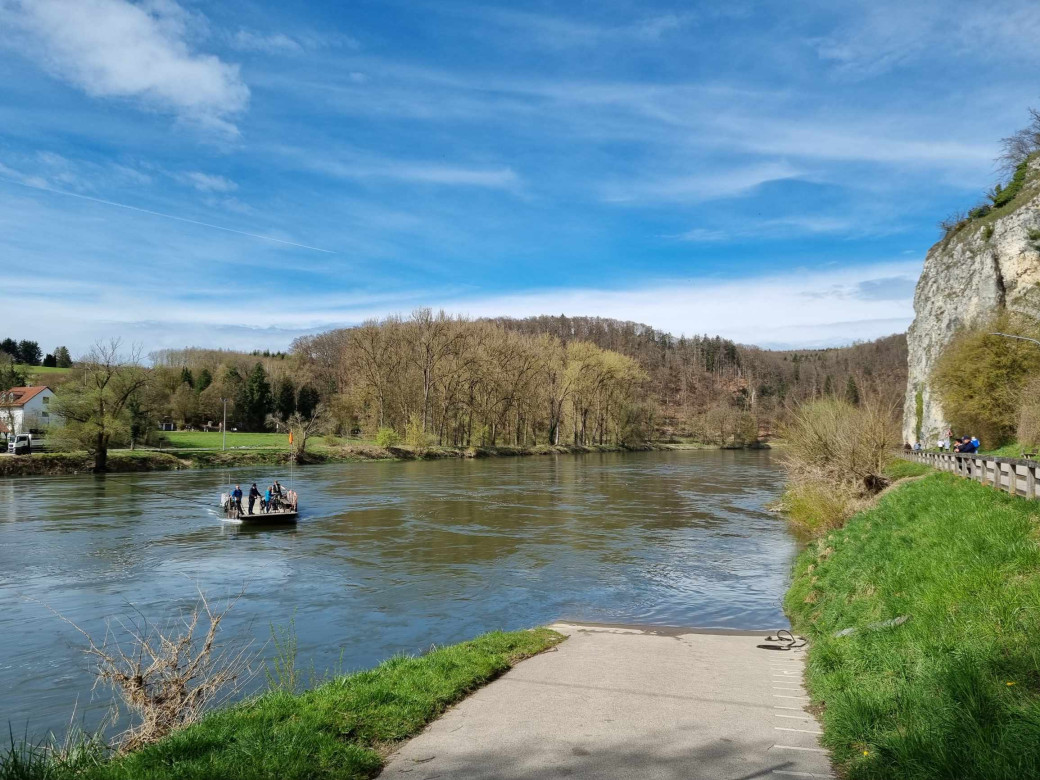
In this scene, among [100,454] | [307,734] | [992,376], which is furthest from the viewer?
[100,454]

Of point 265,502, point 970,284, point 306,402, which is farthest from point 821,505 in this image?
point 306,402

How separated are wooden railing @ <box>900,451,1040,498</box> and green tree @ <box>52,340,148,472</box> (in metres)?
54.2

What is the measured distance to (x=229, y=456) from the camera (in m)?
62.9

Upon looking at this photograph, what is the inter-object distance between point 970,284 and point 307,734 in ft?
180

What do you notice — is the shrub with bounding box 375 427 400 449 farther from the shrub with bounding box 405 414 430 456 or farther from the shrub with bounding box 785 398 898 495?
the shrub with bounding box 785 398 898 495

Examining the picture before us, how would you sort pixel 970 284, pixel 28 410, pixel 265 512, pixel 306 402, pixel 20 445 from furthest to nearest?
pixel 306 402
pixel 28 410
pixel 20 445
pixel 970 284
pixel 265 512

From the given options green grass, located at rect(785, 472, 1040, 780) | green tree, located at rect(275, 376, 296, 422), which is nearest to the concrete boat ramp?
green grass, located at rect(785, 472, 1040, 780)

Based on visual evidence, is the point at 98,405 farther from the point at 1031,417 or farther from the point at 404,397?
the point at 1031,417

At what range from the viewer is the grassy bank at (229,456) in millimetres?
51219

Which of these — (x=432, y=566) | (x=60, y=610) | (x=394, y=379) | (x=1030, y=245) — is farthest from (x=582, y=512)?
(x=394, y=379)

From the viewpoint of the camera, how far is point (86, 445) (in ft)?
174

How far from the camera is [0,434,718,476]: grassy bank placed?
51.2 meters

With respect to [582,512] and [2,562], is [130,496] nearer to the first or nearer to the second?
[2,562]

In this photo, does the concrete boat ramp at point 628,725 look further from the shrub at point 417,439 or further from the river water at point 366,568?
the shrub at point 417,439
